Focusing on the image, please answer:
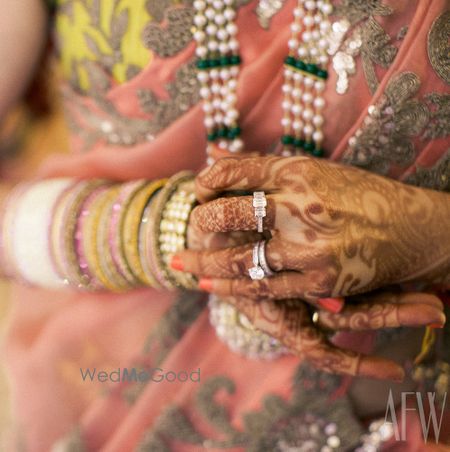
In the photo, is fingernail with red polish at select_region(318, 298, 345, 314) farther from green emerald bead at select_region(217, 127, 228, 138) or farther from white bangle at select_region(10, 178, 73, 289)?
white bangle at select_region(10, 178, 73, 289)

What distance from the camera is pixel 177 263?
0.61m

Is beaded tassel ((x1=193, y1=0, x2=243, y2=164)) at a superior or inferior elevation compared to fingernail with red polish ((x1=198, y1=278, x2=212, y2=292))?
superior

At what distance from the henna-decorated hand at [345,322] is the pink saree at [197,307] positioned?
→ 0.09 metres

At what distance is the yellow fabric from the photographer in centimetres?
65

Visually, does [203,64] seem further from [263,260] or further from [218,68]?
[263,260]

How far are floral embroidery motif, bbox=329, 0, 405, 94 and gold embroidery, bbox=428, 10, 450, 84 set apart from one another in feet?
0.11

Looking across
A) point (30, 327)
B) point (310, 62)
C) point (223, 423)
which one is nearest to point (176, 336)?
point (223, 423)

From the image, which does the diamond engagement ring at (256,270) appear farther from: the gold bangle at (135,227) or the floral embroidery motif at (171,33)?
the floral embroidery motif at (171,33)

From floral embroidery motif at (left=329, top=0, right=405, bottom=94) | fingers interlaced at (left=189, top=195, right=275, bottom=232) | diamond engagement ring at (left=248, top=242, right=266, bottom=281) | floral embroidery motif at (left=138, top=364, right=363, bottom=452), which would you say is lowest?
floral embroidery motif at (left=138, top=364, right=363, bottom=452)

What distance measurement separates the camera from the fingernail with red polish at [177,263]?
611 mm

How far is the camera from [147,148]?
718 mm

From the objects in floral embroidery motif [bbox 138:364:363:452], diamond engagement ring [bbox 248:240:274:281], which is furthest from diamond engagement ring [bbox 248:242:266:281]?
floral embroidery motif [bbox 138:364:363:452]

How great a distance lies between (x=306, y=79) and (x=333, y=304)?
0.28m

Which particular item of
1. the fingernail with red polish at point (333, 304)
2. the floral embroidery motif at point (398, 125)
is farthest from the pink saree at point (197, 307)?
the fingernail with red polish at point (333, 304)
